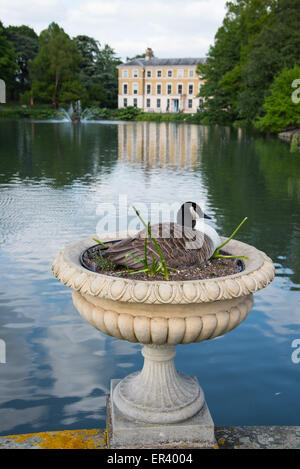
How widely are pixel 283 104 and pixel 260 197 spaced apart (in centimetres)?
2026

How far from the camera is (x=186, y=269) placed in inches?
117

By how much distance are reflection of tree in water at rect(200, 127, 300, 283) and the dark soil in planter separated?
10.4 ft

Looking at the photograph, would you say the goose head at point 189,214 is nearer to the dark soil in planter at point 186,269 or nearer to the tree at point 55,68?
the dark soil in planter at point 186,269

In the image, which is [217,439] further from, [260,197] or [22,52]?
[22,52]

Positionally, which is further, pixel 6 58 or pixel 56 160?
pixel 6 58

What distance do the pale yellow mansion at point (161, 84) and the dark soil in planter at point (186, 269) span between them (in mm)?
73867

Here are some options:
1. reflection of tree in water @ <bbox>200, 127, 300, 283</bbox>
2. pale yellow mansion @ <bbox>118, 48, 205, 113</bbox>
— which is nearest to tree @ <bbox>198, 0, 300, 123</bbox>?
reflection of tree in water @ <bbox>200, 127, 300, 283</bbox>

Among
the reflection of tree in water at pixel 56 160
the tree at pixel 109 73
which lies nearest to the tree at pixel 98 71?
the tree at pixel 109 73

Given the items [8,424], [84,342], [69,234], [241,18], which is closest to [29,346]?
[84,342]

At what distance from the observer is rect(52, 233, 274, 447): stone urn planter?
95.8 inches

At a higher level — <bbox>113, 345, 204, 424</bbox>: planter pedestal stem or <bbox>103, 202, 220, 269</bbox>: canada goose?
<bbox>103, 202, 220, 269</bbox>: canada goose

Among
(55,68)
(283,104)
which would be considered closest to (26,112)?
(55,68)

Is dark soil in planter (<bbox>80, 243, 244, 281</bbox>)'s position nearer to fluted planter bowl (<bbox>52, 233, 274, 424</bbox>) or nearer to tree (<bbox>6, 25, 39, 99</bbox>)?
fluted planter bowl (<bbox>52, 233, 274, 424</bbox>)
